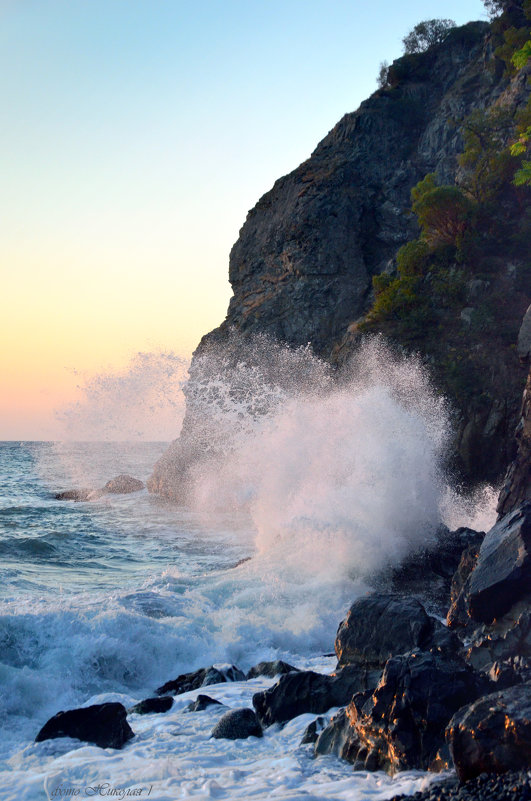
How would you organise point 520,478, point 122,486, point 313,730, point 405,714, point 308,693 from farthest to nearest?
point 122,486, point 520,478, point 308,693, point 313,730, point 405,714

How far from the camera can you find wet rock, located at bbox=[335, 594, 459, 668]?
703cm

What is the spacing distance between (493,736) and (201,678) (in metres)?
4.92

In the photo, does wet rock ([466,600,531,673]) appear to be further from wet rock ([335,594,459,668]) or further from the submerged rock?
the submerged rock

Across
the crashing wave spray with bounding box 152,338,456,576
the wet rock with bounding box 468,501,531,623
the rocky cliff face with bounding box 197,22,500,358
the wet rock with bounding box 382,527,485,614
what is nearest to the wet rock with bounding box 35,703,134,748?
the wet rock with bounding box 468,501,531,623

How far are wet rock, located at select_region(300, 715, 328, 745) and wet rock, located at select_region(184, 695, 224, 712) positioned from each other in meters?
1.46

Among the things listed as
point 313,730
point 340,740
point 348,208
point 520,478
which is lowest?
point 313,730

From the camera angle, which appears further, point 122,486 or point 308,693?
point 122,486

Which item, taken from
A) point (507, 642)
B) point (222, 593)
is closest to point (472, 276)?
point (222, 593)

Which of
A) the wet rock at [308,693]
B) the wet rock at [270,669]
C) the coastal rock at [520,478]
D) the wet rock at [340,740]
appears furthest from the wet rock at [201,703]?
the coastal rock at [520,478]

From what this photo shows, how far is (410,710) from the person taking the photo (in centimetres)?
510

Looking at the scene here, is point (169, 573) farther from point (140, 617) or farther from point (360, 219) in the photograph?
point (360, 219)

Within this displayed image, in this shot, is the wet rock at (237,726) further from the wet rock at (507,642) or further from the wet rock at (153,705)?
the wet rock at (507,642)

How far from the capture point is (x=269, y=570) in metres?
13.2

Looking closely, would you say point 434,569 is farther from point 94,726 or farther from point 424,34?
point 424,34
